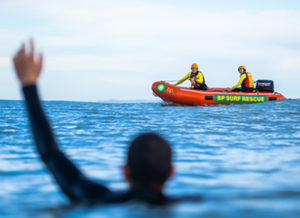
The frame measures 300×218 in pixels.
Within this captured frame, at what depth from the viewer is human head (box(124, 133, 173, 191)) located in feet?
5.60

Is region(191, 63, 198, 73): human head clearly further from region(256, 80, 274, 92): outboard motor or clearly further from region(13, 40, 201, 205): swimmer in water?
region(13, 40, 201, 205): swimmer in water

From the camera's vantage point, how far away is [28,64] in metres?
1.70

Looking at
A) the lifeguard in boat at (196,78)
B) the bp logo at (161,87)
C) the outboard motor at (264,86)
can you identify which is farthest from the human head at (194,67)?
the outboard motor at (264,86)

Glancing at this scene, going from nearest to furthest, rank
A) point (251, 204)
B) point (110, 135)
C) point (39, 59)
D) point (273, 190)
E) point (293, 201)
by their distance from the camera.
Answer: point (39, 59) → point (251, 204) → point (293, 201) → point (273, 190) → point (110, 135)

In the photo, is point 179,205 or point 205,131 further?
point 205,131

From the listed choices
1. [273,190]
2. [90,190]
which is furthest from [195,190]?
[90,190]

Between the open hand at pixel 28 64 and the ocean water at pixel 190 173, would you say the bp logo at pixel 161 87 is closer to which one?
the ocean water at pixel 190 173

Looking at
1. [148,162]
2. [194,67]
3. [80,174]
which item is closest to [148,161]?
[148,162]

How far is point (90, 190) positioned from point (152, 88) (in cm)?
1945

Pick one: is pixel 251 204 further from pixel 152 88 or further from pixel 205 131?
pixel 152 88

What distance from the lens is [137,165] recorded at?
1713mm

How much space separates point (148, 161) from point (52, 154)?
450 millimetres

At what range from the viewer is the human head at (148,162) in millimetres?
1706

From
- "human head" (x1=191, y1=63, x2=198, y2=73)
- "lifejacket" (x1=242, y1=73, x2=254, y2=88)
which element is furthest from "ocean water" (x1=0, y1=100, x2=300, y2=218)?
"lifejacket" (x1=242, y1=73, x2=254, y2=88)
